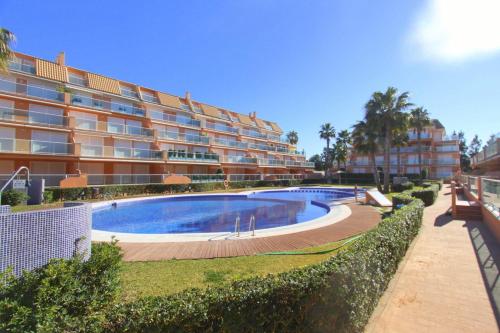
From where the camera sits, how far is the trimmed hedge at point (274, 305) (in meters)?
3.03

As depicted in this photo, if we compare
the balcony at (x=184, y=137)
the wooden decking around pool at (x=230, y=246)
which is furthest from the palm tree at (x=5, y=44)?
the balcony at (x=184, y=137)

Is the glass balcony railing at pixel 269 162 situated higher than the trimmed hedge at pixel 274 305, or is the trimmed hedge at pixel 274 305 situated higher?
the glass balcony railing at pixel 269 162

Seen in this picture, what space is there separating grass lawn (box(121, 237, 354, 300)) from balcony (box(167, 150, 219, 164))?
89.9 ft

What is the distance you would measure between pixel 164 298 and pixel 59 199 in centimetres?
2298

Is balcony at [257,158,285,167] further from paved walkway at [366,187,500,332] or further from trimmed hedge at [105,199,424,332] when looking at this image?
trimmed hedge at [105,199,424,332]

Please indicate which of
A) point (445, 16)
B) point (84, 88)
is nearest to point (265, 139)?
point (84, 88)

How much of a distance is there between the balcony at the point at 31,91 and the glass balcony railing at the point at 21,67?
4.23 ft

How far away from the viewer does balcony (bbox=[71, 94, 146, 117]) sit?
1098 inches

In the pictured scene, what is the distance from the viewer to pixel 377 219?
14.0 meters

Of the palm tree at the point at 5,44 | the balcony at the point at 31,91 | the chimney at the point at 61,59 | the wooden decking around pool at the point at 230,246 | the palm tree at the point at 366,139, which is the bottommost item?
the wooden decking around pool at the point at 230,246

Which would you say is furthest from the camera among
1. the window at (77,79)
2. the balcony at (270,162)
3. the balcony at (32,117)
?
the balcony at (270,162)

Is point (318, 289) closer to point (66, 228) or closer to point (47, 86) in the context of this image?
point (66, 228)

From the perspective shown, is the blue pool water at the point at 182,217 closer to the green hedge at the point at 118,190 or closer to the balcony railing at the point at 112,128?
the green hedge at the point at 118,190

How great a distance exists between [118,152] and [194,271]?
2576 cm
